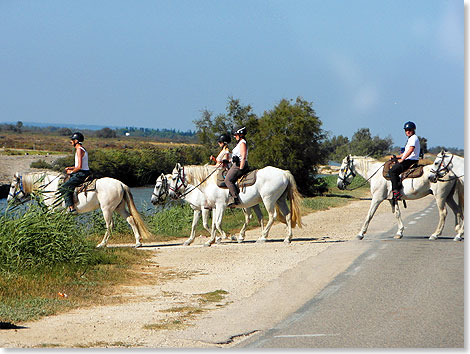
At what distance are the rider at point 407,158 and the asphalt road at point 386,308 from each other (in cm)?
265

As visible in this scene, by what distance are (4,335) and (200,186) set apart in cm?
938

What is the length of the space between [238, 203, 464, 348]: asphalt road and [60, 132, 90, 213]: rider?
6097 mm

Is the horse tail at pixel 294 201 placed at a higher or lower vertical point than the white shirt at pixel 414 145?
→ lower

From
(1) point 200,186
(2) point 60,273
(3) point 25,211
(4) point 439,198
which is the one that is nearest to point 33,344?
(2) point 60,273

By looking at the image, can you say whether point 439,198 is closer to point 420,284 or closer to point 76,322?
point 420,284

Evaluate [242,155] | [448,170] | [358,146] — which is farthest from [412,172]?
[358,146]

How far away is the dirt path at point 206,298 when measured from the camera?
7555mm

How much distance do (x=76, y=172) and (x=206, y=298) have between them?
6.85 metres

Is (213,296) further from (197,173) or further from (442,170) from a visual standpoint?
(442,170)

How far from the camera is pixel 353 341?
7.06 meters

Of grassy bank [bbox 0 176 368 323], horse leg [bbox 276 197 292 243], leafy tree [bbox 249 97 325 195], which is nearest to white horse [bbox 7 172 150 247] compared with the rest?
grassy bank [bbox 0 176 368 323]

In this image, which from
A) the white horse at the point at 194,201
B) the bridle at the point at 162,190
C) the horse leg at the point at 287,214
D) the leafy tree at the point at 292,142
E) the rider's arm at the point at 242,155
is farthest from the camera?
the leafy tree at the point at 292,142

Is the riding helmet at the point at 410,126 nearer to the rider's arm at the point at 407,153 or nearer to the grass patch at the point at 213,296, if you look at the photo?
the rider's arm at the point at 407,153

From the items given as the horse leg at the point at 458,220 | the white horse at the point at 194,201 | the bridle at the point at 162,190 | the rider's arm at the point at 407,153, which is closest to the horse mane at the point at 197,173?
the white horse at the point at 194,201
